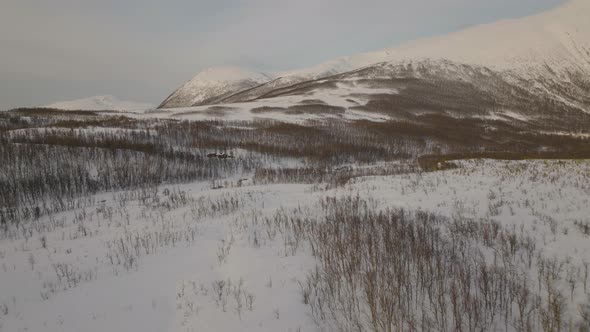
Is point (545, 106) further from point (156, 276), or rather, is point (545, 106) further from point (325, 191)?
point (156, 276)

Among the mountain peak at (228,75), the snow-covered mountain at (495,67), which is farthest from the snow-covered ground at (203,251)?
the mountain peak at (228,75)

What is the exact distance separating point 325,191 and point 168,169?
884 cm

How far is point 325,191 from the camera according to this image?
10820mm

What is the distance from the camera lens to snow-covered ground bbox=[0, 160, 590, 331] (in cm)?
380

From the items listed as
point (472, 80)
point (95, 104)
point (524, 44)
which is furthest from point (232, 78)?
point (524, 44)

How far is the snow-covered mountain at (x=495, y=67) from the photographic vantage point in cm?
8031

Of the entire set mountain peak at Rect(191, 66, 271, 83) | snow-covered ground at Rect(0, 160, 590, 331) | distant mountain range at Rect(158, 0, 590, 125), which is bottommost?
snow-covered ground at Rect(0, 160, 590, 331)

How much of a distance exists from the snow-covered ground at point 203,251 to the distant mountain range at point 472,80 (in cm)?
3604

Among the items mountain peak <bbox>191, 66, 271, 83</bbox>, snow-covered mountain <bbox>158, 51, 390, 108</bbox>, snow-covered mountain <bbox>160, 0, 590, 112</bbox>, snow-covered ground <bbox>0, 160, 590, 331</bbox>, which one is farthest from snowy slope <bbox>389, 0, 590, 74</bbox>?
snow-covered ground <bbox>0, 160, 590, 331</bbox>

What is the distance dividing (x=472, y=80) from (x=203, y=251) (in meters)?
93.3

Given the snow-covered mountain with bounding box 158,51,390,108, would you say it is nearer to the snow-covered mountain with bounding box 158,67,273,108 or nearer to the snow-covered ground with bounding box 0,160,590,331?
the snow-covered mountain with bounding box 158,67,273,108

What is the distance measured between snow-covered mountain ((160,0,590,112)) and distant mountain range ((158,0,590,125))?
0.30 meters

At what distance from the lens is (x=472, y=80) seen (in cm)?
8131

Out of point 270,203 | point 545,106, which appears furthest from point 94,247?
point 545,106
